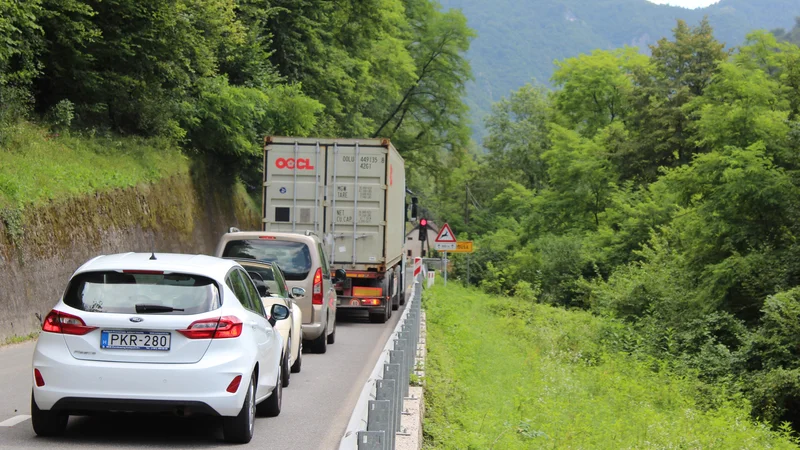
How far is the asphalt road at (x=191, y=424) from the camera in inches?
319

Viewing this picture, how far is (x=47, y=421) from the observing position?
7.98 meters

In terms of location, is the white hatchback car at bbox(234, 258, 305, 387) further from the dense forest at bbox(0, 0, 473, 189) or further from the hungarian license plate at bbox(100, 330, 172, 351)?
the dense forest at bbox(0, 0, 473, 189)

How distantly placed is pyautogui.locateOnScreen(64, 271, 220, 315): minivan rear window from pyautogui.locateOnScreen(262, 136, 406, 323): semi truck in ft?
45.5

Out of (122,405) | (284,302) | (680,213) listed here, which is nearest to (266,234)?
(284,302)

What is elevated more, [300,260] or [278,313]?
[300,260]

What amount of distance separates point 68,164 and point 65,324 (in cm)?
1380

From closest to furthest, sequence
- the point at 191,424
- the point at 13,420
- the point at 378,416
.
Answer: the point at 378,416
the point at 13,420
the point at 191,424

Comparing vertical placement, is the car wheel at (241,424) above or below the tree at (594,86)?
below

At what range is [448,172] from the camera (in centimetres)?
5647

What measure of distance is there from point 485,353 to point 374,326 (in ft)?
8.49

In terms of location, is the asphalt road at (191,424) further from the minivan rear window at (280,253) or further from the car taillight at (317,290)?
the minivan rear window at (280,253)

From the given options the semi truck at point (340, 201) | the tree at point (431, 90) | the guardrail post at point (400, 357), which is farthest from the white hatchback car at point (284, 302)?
the tree at point (431, 90)

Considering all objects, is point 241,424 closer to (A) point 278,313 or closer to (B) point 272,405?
(B) point 272,405

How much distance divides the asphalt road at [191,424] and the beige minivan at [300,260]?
2336 mm
